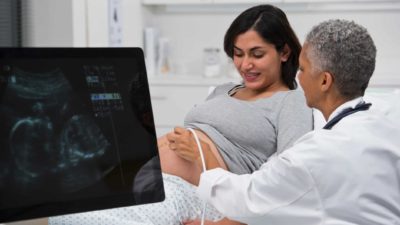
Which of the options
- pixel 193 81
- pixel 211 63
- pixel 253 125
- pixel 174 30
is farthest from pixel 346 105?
pixel 174 30

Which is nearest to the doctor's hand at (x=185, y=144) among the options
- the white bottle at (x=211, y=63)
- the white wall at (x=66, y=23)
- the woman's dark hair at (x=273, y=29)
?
the woman's dark hair at (x=273, y=29)

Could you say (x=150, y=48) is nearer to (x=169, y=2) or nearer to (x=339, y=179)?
(x=169, y=2)

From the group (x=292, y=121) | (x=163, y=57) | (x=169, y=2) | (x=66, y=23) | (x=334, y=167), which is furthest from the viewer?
(x=163, y=57)

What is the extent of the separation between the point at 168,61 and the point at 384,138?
122 inches

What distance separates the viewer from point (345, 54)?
135cm

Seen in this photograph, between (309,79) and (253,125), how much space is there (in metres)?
0.55

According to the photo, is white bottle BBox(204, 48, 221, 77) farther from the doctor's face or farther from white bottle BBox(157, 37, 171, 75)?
the doctor's face

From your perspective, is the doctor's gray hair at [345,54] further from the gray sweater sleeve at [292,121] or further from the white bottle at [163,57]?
the white bottle at [163,57]

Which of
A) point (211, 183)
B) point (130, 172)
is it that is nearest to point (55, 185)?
point (130, 172)

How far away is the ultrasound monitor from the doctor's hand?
528 mm

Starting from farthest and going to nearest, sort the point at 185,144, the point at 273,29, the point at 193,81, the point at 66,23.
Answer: the point at 193,81 < the point at 66,23 < the point at 273,29 < the point at 185,144

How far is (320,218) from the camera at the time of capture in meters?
1.27

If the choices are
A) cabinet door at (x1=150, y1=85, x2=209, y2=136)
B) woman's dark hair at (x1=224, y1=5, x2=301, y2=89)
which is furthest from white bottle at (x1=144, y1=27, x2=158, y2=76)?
woman's dark hair at (x1=224, y1=5, x2=301, y2=89)

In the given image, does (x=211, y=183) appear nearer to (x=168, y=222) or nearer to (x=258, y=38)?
(x=168, y=222)
